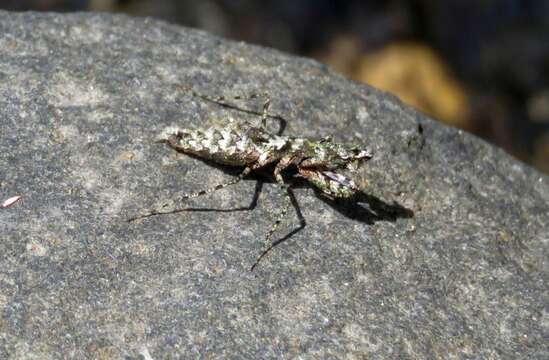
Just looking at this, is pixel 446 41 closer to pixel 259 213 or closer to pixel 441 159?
pixel 441 159

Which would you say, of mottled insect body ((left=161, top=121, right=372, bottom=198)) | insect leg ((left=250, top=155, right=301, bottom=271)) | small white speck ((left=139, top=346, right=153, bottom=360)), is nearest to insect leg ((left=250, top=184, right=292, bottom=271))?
insect leg ((left=250, top=155, right=301, bottom=271))

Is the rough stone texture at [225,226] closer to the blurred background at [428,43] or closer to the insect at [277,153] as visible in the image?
the insect at [277,153]

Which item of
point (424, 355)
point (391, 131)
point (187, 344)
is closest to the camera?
point (187, 344)

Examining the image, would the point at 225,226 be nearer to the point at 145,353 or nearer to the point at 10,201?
the point at 145,353

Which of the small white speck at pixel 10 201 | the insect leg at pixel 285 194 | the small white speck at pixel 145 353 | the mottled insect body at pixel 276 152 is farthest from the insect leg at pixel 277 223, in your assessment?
the small white speck at pixel 10 201

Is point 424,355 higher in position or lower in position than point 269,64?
lower

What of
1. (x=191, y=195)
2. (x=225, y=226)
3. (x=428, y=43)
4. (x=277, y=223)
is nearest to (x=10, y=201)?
(x=191, y=195)

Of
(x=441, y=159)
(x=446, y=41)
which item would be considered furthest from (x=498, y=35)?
(x=441, y=159)
